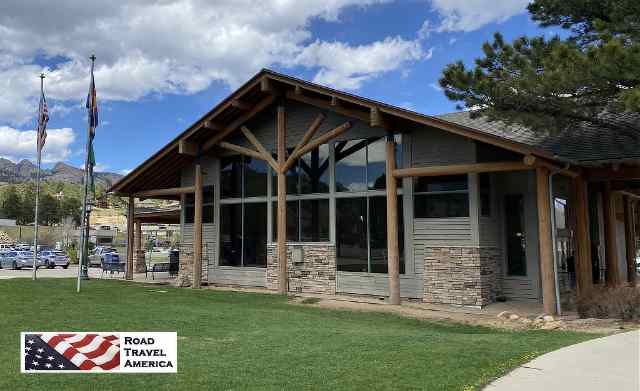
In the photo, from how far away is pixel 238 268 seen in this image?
17.4 m

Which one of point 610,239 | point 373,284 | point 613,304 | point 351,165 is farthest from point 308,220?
point 610,239

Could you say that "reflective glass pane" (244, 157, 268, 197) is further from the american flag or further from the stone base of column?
the stone base of column

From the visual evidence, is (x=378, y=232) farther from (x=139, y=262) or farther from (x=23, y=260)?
(x=23, y=260)

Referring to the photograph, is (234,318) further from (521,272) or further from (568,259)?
(568,259)

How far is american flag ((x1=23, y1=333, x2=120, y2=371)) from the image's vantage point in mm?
5266

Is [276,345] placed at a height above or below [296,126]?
below

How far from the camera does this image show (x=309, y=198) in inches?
625

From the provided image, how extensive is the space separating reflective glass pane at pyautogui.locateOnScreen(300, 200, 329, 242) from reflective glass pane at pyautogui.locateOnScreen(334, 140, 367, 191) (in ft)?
2.70

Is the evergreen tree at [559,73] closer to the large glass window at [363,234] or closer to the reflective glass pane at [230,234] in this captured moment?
the large glass window at [363,234]

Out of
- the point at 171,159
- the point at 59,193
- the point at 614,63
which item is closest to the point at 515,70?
the point at 614,63

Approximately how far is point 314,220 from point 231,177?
3869 mm

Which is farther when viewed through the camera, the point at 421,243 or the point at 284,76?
the point at 284,76

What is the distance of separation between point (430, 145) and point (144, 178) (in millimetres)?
10879

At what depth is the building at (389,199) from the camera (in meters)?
13.0
